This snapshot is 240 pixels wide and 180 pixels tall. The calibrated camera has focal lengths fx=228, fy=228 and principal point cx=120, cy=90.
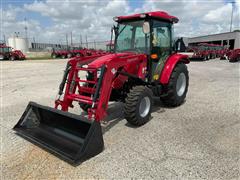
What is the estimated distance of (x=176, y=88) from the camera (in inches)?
237

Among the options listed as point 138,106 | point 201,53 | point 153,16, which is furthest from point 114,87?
point 201,53

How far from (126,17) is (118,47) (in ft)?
2.45

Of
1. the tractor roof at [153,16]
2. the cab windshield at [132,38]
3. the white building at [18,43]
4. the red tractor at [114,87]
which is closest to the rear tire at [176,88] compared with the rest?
the red tractor at [114,87]

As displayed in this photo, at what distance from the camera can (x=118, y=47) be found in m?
5.71

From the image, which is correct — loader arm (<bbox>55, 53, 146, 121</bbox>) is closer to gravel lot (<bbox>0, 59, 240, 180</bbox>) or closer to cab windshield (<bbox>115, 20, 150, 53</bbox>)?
cab windshield (<bbox>115, 20, 150, 53</bbox>)

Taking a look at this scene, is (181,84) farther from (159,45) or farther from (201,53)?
→ (201,53)

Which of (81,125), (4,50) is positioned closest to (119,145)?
(81,125)

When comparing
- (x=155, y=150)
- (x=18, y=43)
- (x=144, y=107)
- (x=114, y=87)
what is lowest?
(x=155, y=150)

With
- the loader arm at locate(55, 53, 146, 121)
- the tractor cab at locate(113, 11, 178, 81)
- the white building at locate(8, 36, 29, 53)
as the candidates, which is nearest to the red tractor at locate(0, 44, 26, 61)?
the white building at locate(8, 36, 29, 53)

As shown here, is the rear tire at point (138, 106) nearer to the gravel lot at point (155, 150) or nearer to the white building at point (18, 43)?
the gravel lot at point (155, 150)

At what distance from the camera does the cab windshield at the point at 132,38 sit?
527 cm

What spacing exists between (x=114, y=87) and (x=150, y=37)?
142 centimetres

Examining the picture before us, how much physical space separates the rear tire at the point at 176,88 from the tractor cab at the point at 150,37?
A: 14.9 inches

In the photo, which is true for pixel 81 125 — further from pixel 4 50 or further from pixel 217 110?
pixel 4 50
